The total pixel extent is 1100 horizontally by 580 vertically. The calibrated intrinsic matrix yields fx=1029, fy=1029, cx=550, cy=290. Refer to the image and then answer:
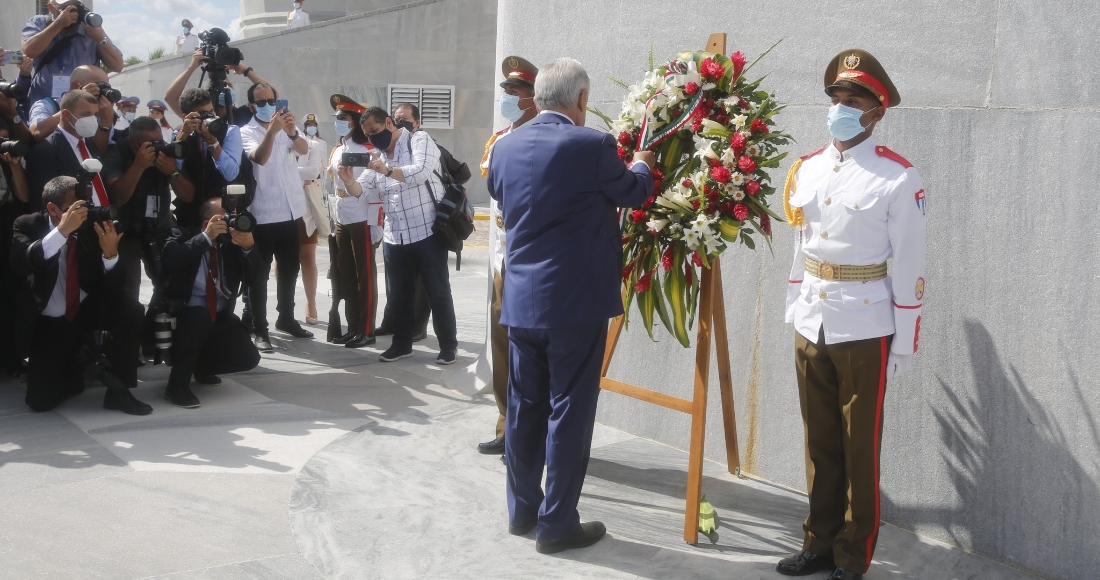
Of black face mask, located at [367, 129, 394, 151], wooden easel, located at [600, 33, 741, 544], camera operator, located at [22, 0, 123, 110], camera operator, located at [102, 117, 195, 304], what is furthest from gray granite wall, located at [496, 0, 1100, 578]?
camera operator, located at [22, 0, 123, 110]

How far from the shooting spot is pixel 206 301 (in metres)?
6.28

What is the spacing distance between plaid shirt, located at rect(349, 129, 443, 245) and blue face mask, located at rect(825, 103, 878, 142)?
3813mm

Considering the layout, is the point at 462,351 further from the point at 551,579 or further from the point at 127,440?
the point at 551,579

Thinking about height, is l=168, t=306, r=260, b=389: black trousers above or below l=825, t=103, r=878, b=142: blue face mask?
below

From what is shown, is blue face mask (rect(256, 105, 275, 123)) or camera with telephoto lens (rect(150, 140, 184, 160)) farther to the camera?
blue face mask (rect(256, 105, 275, 123))

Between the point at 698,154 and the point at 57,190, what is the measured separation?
12.0 ft

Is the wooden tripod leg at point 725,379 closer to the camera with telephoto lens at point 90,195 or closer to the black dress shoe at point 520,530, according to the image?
the black dress shoe at point 520,530

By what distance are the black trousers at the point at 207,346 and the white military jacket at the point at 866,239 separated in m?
3.85

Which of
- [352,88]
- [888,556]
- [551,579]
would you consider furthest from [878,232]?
[352,88]

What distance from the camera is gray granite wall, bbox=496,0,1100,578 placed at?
375cm

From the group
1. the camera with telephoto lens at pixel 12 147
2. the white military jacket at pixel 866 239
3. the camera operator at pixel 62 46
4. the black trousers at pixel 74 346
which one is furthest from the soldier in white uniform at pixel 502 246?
the camera operator at pixel 62 46

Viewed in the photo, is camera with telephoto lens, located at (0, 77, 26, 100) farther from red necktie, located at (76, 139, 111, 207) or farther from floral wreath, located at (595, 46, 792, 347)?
floral wreath, located at (595, 46, 792, 347)

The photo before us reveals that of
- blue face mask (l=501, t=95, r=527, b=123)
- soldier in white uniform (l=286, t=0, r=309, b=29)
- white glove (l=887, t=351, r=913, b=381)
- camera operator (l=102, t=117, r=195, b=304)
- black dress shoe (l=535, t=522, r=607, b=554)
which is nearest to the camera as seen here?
white glove (l=887, t=351, r=913, b=381)

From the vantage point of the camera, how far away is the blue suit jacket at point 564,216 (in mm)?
3943
